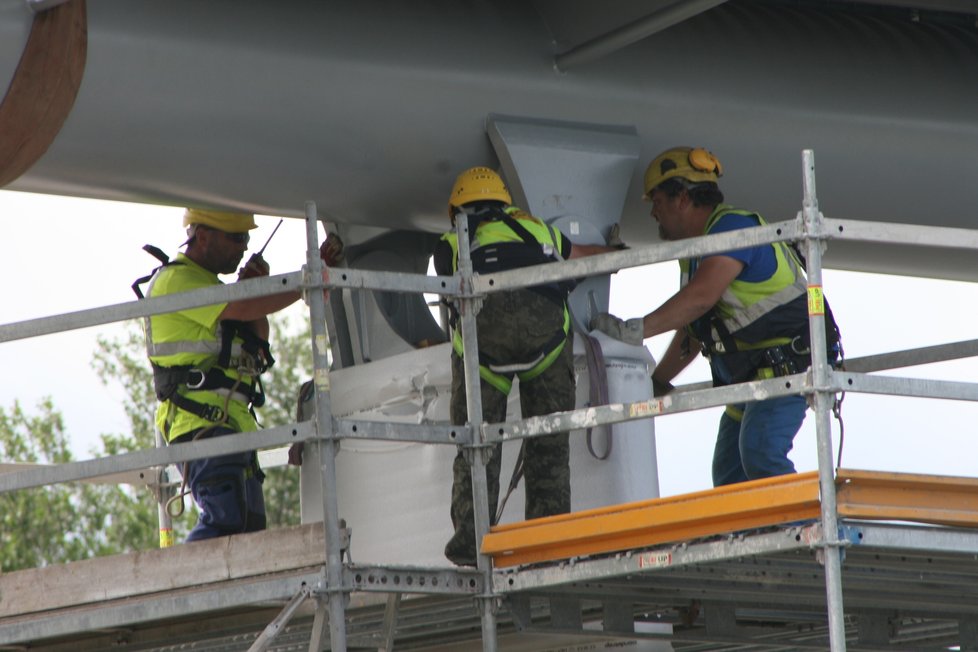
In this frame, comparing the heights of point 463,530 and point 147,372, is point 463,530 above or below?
below

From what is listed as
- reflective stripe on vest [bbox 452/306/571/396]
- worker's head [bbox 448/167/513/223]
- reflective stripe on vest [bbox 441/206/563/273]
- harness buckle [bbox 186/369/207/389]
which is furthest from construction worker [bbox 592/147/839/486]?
harness buckle [bbox 186/369/207/389]

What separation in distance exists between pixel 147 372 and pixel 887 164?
27.1 metres

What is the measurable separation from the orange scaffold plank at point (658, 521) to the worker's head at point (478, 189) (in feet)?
6.03

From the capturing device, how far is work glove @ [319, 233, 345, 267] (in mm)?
9484

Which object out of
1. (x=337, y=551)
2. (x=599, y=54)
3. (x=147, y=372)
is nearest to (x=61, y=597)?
(x=337, y=551)

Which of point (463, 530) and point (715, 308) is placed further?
point (715, 308)

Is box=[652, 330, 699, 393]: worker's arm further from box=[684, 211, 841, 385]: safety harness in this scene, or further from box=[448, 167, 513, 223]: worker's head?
box=[448, 167, 513, 223]: worker's head

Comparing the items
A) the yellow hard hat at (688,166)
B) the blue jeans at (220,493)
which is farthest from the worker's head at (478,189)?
the blue jeans at (220,493)

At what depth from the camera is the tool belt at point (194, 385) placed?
8.48 m

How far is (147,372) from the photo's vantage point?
117 feet

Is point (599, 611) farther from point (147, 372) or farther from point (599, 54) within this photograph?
point (147, 372)

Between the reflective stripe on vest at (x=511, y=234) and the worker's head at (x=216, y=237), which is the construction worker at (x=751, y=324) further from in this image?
the worker's head at (x=216, y=237)

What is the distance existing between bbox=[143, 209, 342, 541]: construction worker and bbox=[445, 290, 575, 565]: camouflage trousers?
1063mm

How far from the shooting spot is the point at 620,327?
332 inches
